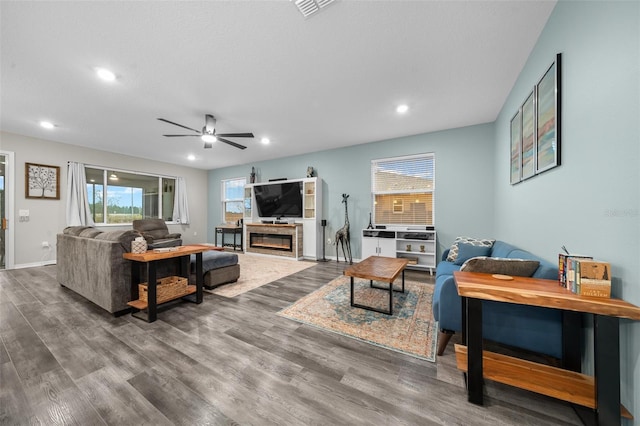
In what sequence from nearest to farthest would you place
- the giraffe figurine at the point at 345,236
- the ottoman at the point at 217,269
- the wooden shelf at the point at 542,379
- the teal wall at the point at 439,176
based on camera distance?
the wooden shelf at the point at 542,379 < the ottoman at the point at 217,269 < the teal wall at the point at 439,176 < the giraffe figurine at the point at 345,236

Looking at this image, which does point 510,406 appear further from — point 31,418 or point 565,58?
point 31,418

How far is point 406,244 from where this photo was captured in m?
4.45

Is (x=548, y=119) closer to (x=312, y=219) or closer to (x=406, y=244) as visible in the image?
(x=406, y=244)

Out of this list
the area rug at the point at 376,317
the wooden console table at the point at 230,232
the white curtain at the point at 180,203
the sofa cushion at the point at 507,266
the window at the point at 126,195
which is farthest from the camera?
the white curtain at the point at 180,203

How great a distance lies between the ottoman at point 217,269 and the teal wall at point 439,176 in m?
2.58

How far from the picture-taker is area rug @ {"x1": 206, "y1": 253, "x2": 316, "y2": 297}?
3.19 m

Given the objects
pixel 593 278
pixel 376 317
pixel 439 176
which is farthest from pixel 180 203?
pixel 593 278

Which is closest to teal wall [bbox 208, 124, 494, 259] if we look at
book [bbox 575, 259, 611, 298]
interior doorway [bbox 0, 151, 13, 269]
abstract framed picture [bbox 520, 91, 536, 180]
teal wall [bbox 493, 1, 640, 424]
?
abstract framed picture [bbox 520, 91, 536, 180]

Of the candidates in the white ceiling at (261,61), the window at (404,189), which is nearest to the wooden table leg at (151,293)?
the white ceiling at (261,61)

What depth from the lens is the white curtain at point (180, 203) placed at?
22.7ft

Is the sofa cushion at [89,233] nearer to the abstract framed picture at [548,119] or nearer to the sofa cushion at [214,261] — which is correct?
the sofa cushion at [214,261]

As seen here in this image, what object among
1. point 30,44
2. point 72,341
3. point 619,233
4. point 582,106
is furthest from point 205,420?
point 30,44

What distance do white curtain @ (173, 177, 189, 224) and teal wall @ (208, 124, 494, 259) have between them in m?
3.63

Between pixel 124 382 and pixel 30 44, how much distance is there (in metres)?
3.06
